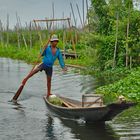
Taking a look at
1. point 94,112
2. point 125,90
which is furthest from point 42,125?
point 125,90

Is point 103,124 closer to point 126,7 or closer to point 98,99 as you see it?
point 98,99

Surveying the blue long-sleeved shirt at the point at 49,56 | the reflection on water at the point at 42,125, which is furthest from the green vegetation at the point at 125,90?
the blue long-sleeved shirt at the point at 49,56

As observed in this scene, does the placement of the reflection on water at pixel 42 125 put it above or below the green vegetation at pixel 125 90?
below

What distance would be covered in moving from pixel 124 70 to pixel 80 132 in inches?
505

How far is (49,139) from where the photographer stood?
35.8 ft

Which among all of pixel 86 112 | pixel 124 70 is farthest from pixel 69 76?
pixel 86 112

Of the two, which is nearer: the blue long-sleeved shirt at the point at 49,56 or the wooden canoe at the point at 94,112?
the wooden canoe at the point at 94,112

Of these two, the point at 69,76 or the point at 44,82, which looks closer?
the point at 44,82

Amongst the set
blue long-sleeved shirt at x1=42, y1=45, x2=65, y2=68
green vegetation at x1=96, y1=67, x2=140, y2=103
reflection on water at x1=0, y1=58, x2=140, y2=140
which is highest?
blue long-sleeved shirt at x1=42, y1=45, x2=65, y2=68

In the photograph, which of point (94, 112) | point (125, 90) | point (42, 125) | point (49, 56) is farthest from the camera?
point (125, 90)

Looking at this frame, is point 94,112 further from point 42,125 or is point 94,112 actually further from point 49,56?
point 49,56

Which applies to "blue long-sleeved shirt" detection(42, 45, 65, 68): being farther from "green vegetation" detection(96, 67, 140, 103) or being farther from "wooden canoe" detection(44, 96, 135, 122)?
"wooden canoe" detection(44, 96, 135, 122)

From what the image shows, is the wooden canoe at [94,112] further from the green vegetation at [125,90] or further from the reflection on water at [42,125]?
the green vegetation at [125,90]

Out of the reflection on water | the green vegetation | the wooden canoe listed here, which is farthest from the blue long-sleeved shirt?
the wooden canoe
